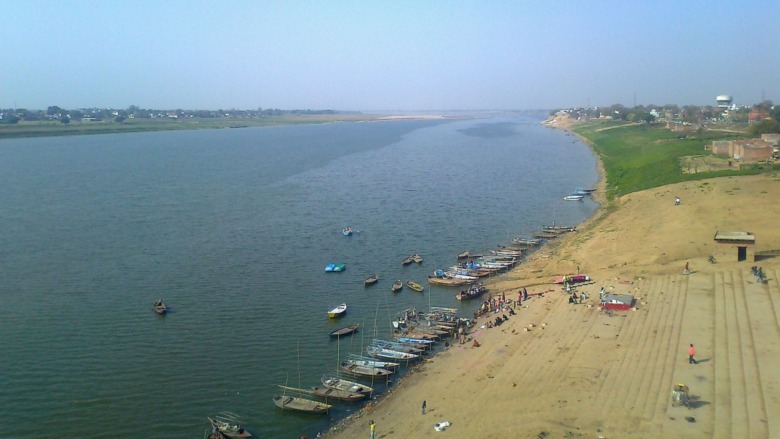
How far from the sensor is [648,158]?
72.0 meters

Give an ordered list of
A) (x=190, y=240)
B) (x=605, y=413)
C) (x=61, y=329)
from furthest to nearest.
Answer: (x=190, y=240) → (x=61, y=329) → (x=605, y=413)

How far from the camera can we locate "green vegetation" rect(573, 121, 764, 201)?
54.1 meters

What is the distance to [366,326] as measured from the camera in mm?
28031

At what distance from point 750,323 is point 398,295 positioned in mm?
15979

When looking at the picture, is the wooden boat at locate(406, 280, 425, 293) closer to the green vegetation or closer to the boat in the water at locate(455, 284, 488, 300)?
the boat in the water at locate(455, 284, 488, 300)

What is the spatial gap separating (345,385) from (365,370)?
1325 mm

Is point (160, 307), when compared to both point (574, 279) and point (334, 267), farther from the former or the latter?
point (574, 279)

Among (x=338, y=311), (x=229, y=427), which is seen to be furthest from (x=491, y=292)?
(x=229, y=427)

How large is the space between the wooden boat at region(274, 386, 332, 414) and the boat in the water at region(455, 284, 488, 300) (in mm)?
12075

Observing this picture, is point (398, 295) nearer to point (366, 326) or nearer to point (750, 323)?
point (366, 326)

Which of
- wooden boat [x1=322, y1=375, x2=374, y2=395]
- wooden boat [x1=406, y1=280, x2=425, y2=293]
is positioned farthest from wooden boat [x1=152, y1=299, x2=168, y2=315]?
wooden boat [x1=406, y1=280, x2=425, y2=293]

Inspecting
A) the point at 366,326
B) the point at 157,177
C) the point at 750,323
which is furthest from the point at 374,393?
the point at 157,177

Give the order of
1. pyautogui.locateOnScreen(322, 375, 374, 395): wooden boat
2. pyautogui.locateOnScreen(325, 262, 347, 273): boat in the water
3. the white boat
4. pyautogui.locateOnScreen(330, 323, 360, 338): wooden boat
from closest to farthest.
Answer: pyautogui.locateOnScreen(322, 375, 374, 395): wooden boat < the white boat < pyautogui.locateOnScreen(330, 323, 360, 338): wooden boat < pyautogui.locateOnScreen(325, 262, 347, 273): boat in the water

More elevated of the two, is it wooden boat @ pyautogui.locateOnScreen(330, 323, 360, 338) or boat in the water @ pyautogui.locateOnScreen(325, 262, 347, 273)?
boat in the water @ pyautogui.locateOnScreen(325, 262, 347, 273)
